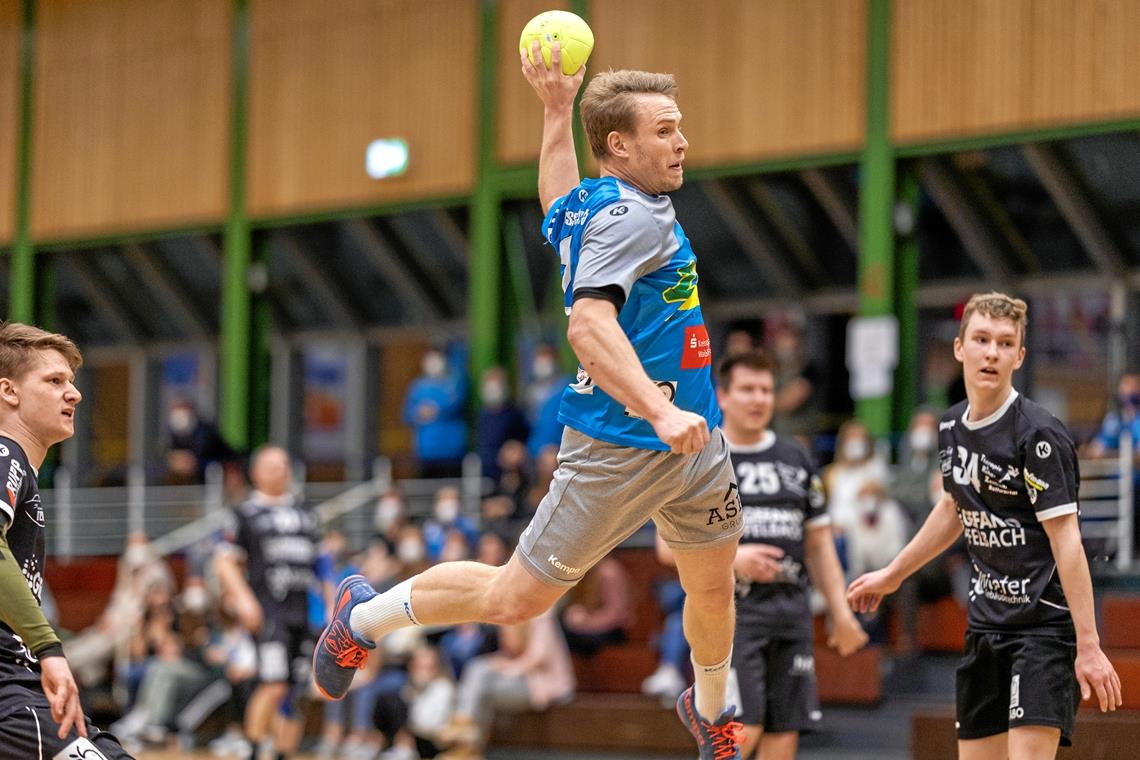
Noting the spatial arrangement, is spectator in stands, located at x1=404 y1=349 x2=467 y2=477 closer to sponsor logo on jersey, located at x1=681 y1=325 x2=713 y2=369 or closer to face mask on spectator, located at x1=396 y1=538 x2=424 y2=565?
face mask on spectator, located at x1=396 y1=538 x2=424 y2=565

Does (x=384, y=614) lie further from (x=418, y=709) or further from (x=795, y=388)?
(x=795, y=388)

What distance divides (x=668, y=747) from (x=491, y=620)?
21.7ft

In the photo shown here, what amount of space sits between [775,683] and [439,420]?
918 centimetres

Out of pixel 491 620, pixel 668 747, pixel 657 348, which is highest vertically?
pixel 657 348

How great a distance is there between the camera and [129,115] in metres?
18.8

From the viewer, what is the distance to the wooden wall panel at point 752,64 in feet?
47.2

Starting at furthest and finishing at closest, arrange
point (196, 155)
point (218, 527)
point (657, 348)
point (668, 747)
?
1. point (196, 155)
2. point (218, 527)
3. point (668, 747)
4. point (657, 348)

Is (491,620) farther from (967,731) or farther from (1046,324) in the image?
(1046,324)

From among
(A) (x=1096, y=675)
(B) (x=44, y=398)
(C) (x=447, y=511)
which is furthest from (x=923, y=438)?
(B) (x=44, y=398)

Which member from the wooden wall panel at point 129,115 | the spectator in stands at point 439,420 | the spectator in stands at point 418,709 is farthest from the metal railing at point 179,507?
the wooden wall panel at point 129,115

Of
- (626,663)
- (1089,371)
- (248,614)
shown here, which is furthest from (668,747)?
(1089,371)

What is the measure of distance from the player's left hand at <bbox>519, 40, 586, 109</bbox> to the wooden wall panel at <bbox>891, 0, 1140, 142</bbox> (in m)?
8.78

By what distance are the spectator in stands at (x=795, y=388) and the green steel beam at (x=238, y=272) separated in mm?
6039

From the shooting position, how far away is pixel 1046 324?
14.6 m
